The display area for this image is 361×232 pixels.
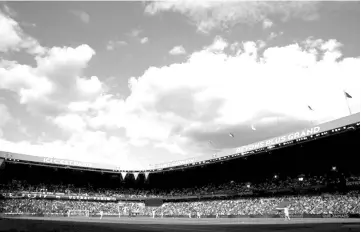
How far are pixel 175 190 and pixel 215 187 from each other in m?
11.3

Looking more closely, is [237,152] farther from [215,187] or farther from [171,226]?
[171,226]

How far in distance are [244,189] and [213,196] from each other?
752 cm

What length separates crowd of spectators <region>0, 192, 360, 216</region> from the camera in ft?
138

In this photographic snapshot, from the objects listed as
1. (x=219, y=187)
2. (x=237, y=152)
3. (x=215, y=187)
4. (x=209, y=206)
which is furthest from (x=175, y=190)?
(x=237, y=152)

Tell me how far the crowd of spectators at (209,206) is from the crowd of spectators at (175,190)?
2342 millimetres

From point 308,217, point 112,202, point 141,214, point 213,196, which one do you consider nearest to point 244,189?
point 213,196

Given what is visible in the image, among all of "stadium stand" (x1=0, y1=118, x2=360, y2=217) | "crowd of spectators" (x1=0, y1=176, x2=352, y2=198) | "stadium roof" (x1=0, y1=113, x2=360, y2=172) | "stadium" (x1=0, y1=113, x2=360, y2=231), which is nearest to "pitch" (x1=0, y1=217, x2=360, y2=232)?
"stadium" (x1=0, y1=113, x2=360, y2=231)

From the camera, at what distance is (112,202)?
7088 cm

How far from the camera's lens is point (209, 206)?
61.1 m

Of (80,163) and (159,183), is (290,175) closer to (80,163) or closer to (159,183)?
(159,183)

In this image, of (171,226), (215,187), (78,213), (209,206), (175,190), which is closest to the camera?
(171,226)

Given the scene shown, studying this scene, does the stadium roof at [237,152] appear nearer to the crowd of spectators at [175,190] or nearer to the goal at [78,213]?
the crowd of spectators at [175,190]

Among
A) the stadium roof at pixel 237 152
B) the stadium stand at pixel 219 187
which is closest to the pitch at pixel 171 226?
the stadium roof at pixel 237 152

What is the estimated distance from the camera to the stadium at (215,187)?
41878 millimetres
